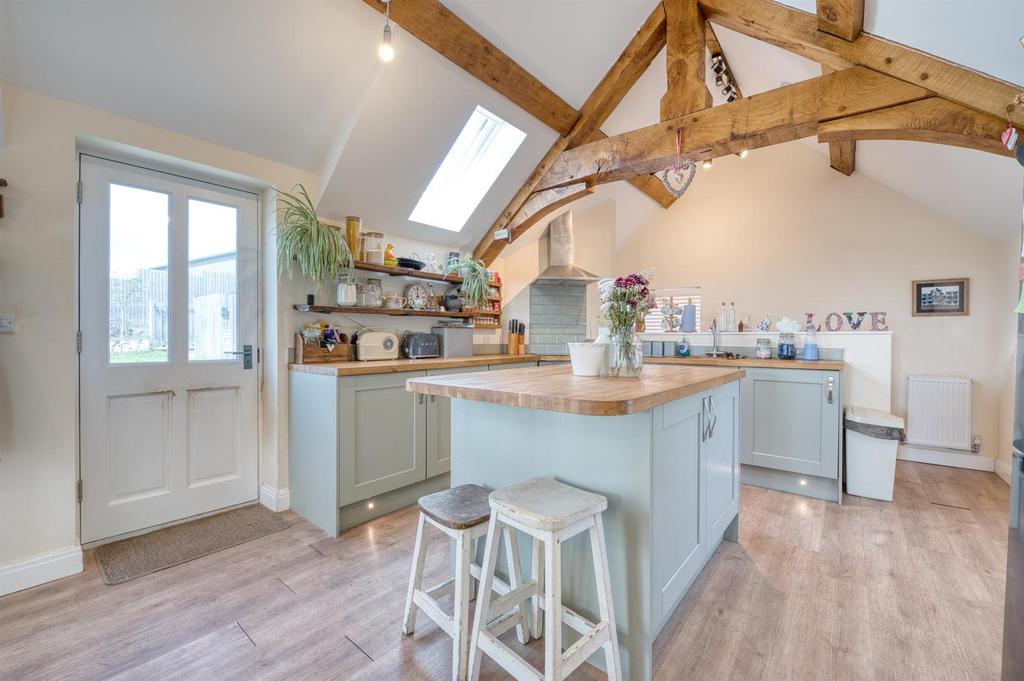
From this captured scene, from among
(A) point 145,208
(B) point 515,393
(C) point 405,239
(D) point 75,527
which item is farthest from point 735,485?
(A) point 145,208

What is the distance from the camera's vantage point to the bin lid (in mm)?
2932

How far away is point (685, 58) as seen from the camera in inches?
116

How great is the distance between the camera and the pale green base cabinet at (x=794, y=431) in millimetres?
2994

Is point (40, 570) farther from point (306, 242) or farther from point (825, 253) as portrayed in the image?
point (825, 253)

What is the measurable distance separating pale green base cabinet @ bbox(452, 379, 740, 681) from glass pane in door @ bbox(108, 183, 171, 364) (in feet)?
6.47

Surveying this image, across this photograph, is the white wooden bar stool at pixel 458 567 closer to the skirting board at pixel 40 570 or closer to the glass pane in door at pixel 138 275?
the skirting board at pixel 40 570

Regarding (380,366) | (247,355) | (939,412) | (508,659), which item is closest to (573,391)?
(508,659)

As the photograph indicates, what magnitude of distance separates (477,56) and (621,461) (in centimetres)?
268

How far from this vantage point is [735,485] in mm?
2340

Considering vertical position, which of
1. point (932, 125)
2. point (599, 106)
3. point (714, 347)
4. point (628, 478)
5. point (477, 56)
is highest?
point (599, 106)

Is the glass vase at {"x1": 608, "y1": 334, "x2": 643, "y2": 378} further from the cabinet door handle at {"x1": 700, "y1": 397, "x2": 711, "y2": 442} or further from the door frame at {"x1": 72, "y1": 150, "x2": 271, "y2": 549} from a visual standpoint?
the door frame at {"x1": 72, "y1": 150, "x2": 271, "y2": 549}

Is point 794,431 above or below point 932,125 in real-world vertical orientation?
below

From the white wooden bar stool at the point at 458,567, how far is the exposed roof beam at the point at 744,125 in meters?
2.73

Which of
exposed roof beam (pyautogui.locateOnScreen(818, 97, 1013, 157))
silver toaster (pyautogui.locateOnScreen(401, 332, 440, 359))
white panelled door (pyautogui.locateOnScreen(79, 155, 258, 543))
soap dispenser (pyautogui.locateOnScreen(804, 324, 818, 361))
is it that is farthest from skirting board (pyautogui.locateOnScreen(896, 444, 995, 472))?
white panelled door (pyautogui.locateOnScreen(79, 155, 258, 543))
